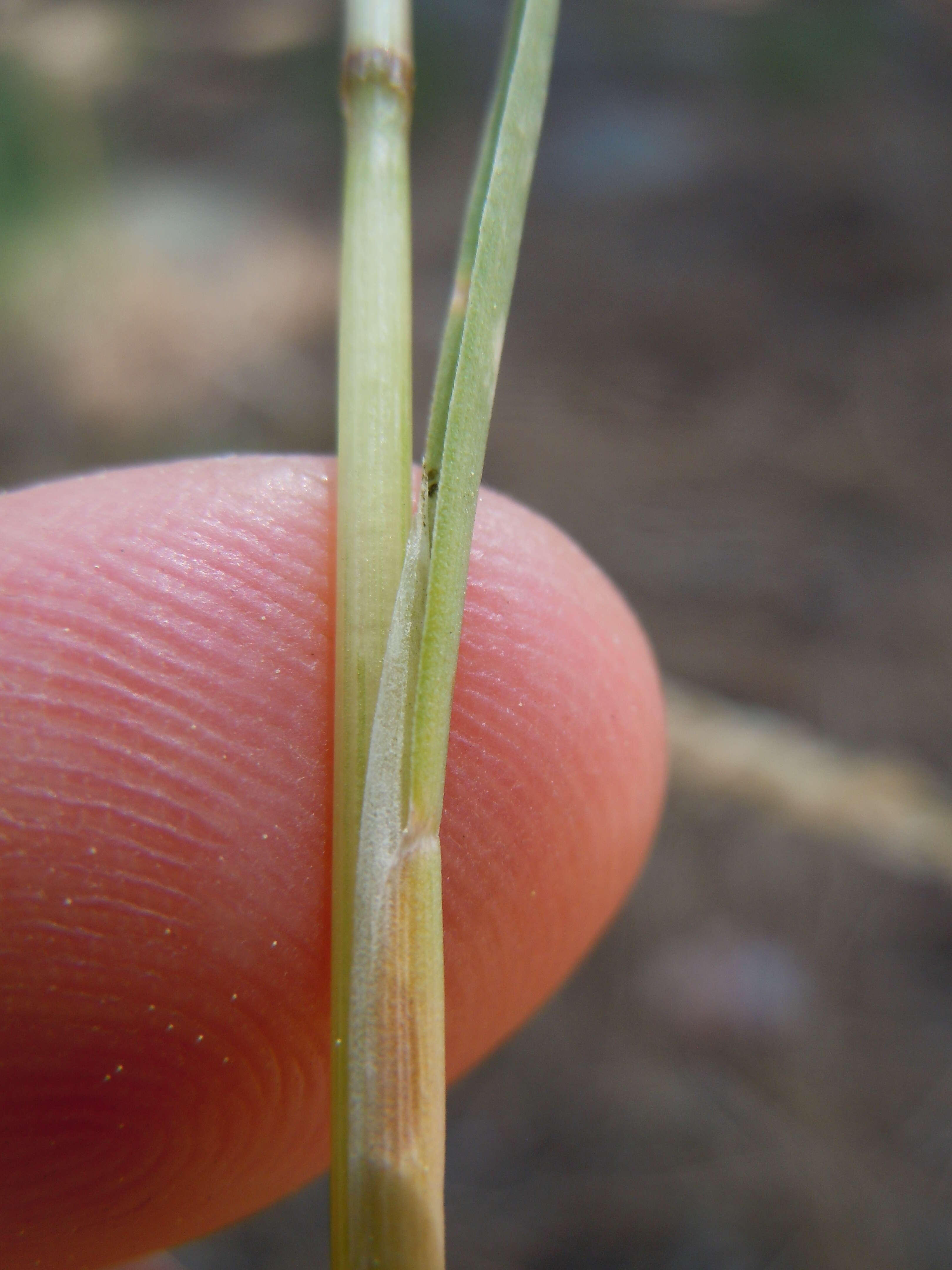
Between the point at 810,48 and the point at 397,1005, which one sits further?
the point at 810,48

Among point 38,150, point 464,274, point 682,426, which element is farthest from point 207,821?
point 38,150

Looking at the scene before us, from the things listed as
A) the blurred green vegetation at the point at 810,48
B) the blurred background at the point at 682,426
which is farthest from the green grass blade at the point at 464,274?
the blurred green vegetation at the point at 810,48

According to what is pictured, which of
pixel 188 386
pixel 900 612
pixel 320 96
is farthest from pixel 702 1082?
pixel 320 96

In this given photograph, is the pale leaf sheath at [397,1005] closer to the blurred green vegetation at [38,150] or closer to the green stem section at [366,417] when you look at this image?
the green stem section at [366,417]

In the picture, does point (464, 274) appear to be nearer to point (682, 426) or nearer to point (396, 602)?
point (396, 602)

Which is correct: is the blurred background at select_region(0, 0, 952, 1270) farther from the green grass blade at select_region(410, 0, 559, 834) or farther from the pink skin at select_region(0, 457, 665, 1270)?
the green grass blade at select_region(410, 0, 559, 834)

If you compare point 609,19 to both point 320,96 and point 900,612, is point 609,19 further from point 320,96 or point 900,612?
point 900,612
